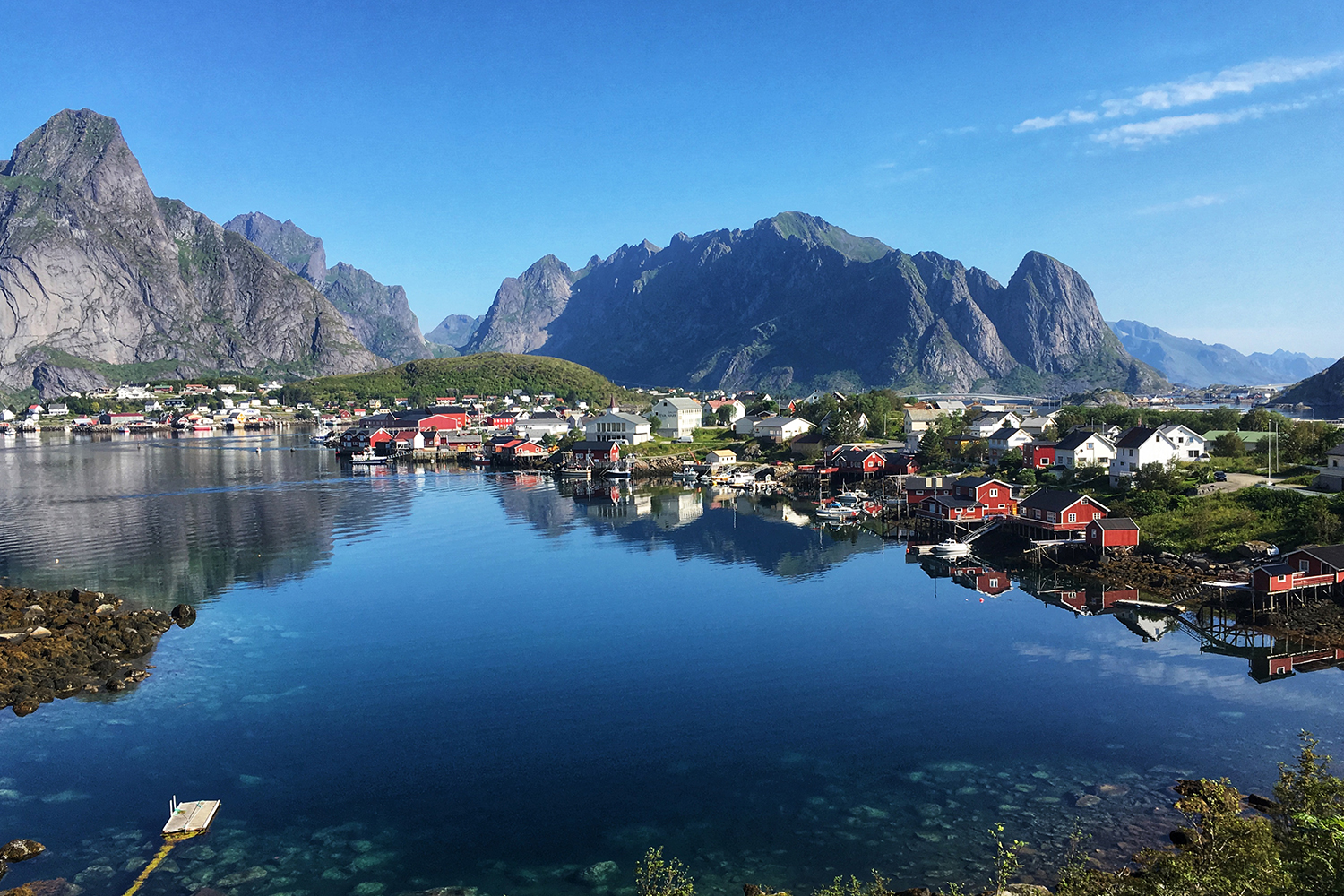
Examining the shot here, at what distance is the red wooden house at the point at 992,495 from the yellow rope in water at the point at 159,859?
154ft

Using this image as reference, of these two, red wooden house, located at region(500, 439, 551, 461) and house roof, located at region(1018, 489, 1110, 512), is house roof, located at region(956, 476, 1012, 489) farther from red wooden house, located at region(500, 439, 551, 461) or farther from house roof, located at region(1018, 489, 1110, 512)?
red wooden house, located at region(500, 439, 551, 461)

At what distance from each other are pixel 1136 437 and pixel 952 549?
58.6 feet

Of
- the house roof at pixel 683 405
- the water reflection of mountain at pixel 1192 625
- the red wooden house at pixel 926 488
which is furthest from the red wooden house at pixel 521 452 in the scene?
the water reflection of mountain at pixel 1192 625

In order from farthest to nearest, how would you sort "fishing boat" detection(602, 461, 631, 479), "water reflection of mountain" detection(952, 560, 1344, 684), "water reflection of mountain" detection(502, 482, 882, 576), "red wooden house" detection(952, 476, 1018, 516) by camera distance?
"fishing boat" detection(602, 461, 631, 479) → "red wooden house" detection(952, 476, 1018, 516) → "water reflection of mountain" detection(502, 482, 882, 576) → "water reflection of mountain" detection(952, 560, 1344, 684)

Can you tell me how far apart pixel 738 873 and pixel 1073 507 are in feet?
119

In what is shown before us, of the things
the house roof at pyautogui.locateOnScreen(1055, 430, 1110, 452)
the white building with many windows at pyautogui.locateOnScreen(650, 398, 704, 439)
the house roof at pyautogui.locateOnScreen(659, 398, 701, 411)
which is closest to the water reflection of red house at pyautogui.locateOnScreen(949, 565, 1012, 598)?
the house roof at pyautogui.locateOnScreen(1055, 430, 1110, 452)

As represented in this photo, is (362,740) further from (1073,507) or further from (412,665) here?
(1073,507)

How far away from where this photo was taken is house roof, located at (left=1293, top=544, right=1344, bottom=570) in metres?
33.0

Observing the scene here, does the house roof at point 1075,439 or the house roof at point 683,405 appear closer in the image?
the house roof at point 1075,439

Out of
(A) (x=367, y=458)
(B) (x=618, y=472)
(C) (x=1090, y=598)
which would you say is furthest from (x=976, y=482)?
(A) (x=367, y=458)

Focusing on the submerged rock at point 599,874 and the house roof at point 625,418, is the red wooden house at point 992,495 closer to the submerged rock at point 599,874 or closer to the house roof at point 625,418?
the submerged rock at point 599,874

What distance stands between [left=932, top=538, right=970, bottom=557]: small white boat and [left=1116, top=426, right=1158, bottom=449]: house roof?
50.5ft

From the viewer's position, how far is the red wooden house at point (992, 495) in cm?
5341

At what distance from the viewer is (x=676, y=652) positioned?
30516mm
